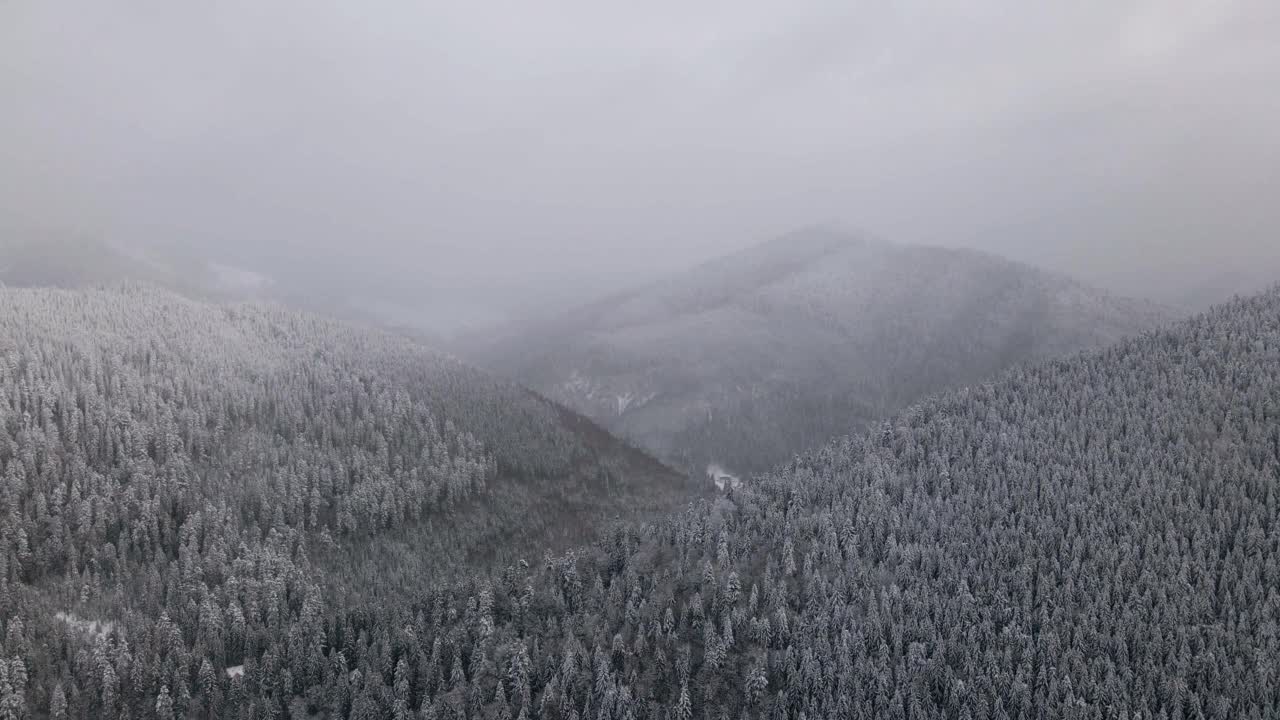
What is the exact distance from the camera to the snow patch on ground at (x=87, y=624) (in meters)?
152

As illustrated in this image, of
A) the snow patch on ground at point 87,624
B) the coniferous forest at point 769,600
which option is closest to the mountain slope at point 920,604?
the coniferous forest at point 769,600

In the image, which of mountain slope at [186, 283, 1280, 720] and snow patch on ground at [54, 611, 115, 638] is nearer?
mountain slope at [186, 283, 1280, 720]

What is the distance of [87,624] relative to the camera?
154875mm

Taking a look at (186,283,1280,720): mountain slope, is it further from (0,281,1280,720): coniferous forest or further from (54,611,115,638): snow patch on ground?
(54,611,115,638): snow patch on ground

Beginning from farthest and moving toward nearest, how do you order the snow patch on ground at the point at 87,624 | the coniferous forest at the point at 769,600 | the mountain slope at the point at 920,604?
the snow patch on ground at the point at 87,624, the coniferous forest at the point at 769,600, the mountain slope at the point at 920,604

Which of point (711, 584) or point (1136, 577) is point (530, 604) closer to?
point (711, 584)

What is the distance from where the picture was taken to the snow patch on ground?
151538mm

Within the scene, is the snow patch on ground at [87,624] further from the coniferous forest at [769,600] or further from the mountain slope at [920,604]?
the mountain slope at [920,604]

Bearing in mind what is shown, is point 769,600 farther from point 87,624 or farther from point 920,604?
point 87,624

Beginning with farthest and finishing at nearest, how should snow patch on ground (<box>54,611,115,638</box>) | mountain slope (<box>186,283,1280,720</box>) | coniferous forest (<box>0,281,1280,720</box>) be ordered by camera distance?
1. snow patch on ground (<box>54,611,115,638</box>)
2. coniferous forest (<box>0,281,1280,720</box>)
3. mountain slope (<box>186,283,1280,720</box>)

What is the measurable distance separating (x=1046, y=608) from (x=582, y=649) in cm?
8106

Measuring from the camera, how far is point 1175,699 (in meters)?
115

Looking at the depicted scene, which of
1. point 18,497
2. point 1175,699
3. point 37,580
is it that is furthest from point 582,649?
point 18,497

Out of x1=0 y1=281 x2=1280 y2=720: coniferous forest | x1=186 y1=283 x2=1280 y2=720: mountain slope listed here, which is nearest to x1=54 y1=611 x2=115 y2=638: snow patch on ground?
x1=0 y1=281 x2=1280 y2=720: coniferous forest
